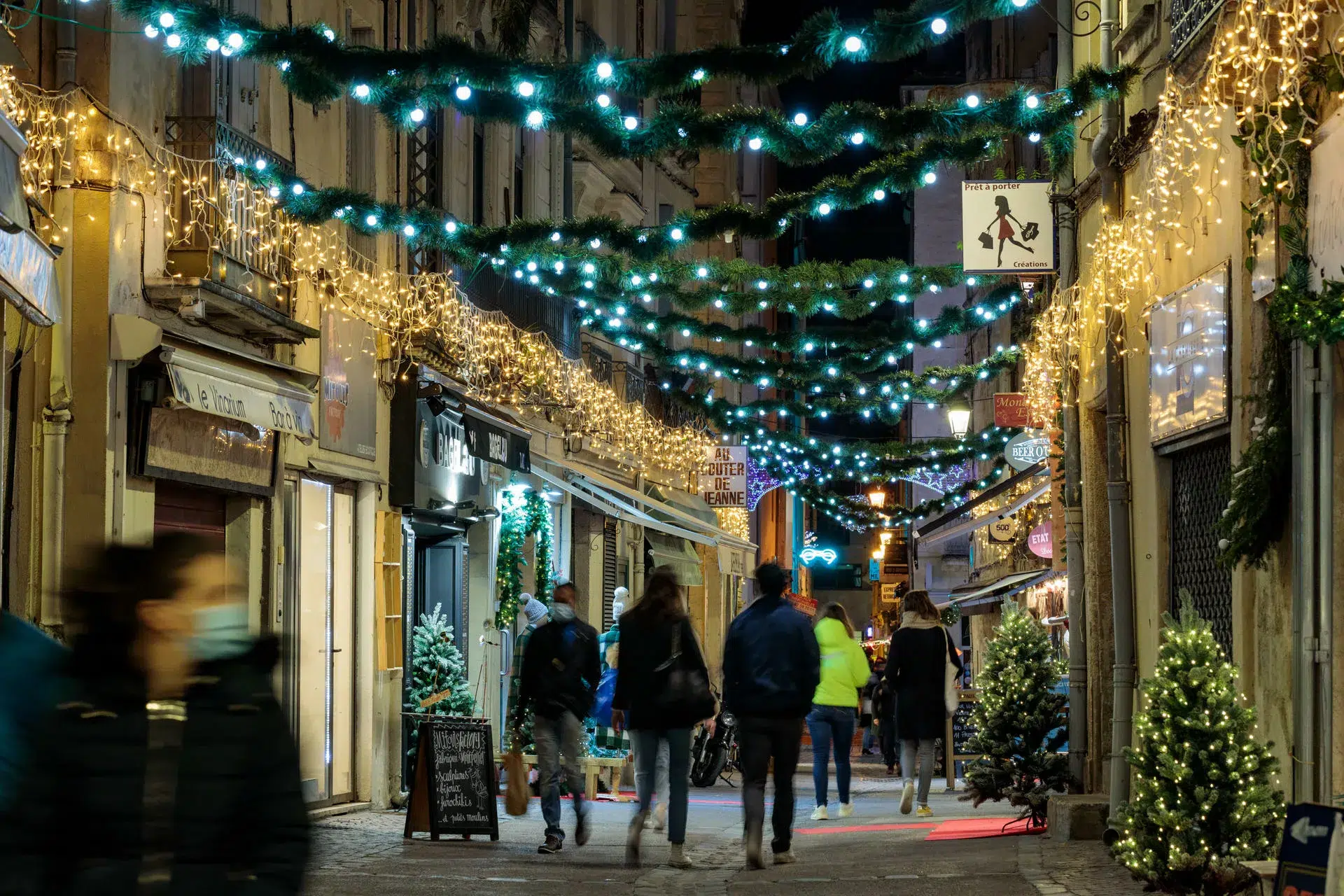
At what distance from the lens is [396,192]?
19.1m

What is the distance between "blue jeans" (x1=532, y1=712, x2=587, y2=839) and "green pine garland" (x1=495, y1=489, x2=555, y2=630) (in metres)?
9.32

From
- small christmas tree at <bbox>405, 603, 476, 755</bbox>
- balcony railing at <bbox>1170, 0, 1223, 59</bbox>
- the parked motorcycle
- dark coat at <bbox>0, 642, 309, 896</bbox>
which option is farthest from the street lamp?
dark coat at <bbox>0, 642, 309, 896</bbox>

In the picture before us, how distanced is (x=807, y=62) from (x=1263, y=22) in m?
2.56

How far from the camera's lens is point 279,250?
591 inches

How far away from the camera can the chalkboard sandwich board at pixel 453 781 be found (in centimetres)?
1352

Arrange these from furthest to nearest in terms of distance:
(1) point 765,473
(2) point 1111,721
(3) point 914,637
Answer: (1) point 765,473
(3) point 914,637
(2) point 1111,721

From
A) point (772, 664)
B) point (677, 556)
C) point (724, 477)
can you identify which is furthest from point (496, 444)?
point (724, 477)

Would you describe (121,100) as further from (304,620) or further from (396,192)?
(396,192)

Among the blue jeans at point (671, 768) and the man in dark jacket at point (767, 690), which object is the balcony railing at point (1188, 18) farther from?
the blue jeans at point (671, 768)

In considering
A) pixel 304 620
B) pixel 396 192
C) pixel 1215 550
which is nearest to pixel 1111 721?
pixel 1215 550

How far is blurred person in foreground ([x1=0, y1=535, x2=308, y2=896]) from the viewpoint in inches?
154

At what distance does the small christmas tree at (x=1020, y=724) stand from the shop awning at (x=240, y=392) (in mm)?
5843

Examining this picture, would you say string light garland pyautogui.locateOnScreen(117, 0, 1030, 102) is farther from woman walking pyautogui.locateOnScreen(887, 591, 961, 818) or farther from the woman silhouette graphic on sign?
woman walking pyautogui.locateOnScreen(887, 591, 961, 818)

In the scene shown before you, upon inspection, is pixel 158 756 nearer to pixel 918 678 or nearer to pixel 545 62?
pixel 545 62
